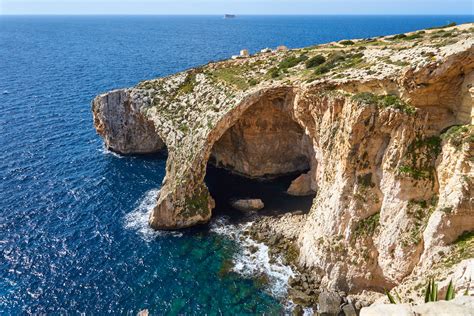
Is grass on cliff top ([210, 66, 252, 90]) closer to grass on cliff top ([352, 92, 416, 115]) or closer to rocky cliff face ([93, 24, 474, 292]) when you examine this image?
rocky cliff face ([93, 24, 474, 292])

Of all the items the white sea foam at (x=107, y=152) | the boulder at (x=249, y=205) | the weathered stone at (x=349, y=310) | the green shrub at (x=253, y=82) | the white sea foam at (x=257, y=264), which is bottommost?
the weathered stone at (x=349, y=310)

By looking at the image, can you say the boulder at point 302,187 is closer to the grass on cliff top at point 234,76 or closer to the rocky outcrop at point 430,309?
the grass on cliff top at point 234,76

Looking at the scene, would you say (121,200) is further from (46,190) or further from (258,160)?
(258,160)

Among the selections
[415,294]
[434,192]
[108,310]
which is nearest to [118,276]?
[108,310]

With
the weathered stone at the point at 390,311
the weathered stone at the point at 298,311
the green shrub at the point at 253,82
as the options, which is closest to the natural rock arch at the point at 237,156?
the green shrub at the point at 253,82

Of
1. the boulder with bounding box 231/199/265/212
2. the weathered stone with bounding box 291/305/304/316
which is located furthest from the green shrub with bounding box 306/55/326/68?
the weathered stone with bounding box 291/305/304/316
